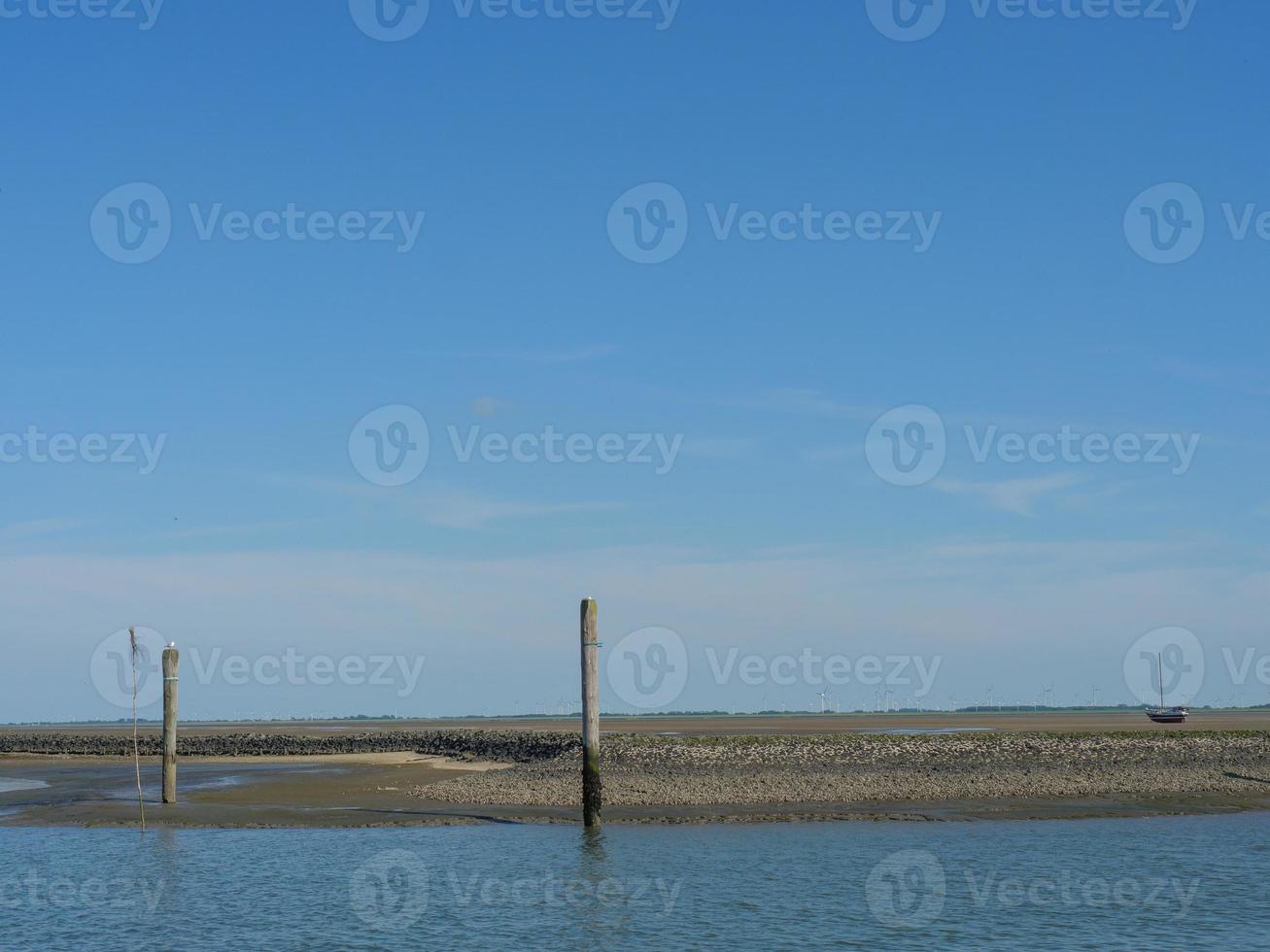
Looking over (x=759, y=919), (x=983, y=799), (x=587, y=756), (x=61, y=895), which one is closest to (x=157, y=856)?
(x=61, y=895)

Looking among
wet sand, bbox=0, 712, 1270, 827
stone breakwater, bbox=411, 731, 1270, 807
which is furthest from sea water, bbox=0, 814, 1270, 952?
stone breakwater, bbox=411, 731, 1270, 807

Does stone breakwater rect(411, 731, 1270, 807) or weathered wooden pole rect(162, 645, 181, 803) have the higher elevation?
weathered wooden pole rect(162, 645, 181, 803)

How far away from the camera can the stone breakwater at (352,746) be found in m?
76.7

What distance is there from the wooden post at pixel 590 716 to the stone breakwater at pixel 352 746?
3268cm

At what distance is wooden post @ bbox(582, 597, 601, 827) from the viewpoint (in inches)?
1467

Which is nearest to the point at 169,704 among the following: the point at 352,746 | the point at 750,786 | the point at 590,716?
the point at 590,716

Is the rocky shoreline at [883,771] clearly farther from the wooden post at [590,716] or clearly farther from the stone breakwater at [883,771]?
the wooden post at [590,716]

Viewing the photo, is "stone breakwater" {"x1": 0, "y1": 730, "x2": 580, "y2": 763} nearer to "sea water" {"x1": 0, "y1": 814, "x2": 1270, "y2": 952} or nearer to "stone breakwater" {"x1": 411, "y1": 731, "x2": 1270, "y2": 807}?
"stone breakwater" {"x1": 411, "y1": 731, "x2": 1270, "y2": 807}

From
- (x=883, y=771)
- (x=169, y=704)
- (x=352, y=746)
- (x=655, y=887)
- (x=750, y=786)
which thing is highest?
(x=169, y=704)

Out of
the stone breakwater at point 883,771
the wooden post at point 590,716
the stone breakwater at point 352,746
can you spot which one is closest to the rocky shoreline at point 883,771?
the stone breakwater at point 883,771

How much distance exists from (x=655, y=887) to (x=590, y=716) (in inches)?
359

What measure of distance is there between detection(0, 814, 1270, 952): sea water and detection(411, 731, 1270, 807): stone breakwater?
5521mm

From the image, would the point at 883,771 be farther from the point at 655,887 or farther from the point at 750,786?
the point at 655,887

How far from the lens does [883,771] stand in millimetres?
48844
